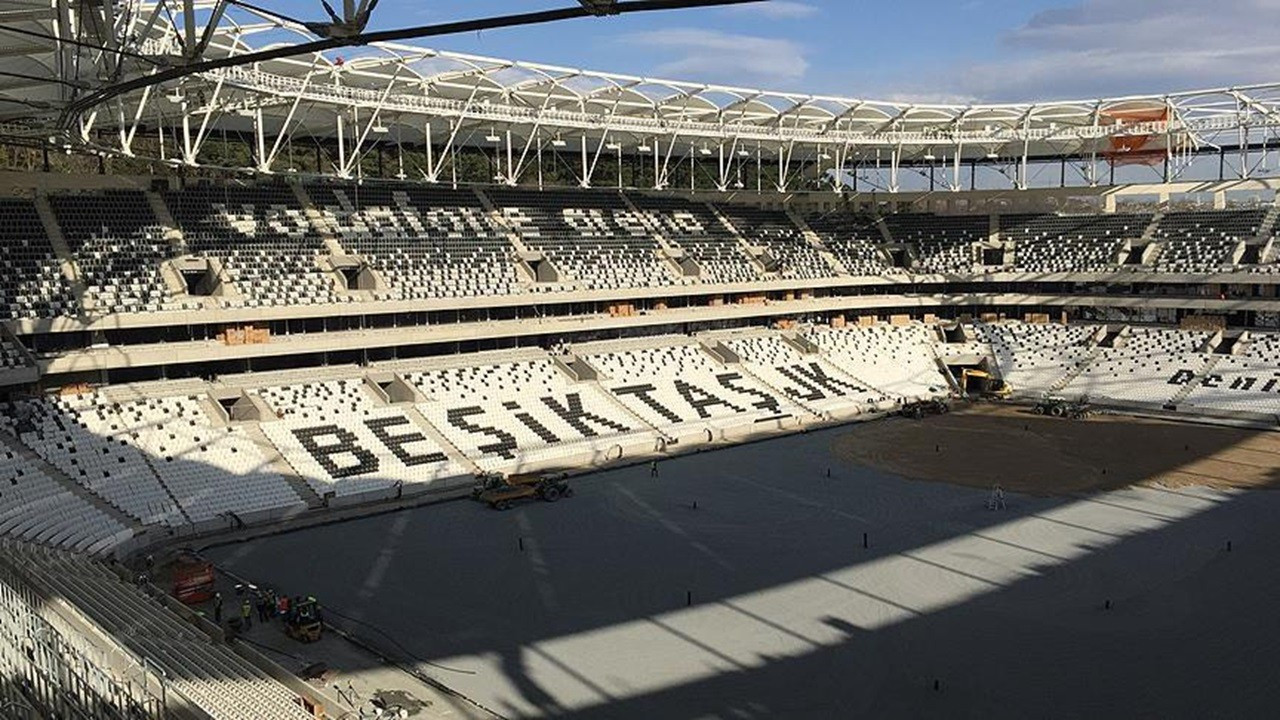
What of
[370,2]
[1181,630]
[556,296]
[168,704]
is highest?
[370,2]

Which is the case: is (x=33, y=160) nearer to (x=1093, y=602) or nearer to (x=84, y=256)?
(x=84, y=256)

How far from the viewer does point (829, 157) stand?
225ft

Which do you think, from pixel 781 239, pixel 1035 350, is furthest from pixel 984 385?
pixel 781 239

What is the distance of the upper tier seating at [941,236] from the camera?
218 feet

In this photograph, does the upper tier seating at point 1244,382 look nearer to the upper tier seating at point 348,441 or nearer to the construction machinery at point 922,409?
the construction machinery at point 922,409

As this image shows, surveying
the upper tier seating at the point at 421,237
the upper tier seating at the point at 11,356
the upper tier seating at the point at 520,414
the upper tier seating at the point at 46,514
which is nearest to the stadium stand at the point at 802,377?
the upper tier seating at the point at 520,414

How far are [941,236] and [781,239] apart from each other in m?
11.8

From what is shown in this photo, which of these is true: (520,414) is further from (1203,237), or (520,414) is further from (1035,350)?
(1203,237)

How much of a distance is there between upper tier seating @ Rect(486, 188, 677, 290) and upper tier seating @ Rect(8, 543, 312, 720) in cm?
3253

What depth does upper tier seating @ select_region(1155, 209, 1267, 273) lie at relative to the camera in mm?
58188

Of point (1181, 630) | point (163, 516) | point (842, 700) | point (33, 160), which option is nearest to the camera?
point (842, 700)

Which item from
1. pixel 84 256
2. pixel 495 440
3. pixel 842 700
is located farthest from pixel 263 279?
pixel 842 700

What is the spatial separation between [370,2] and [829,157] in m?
60.9

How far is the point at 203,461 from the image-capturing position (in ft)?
116
